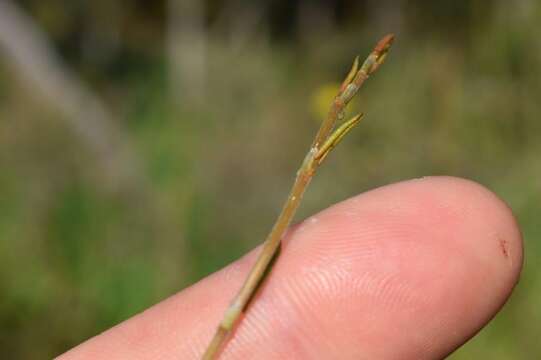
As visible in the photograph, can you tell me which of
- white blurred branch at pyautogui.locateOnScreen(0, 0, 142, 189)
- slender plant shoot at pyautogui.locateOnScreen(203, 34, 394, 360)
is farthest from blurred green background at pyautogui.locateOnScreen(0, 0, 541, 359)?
slender plant shoot at pyautogui.locateOnScreen(203, 34, 394, 360)

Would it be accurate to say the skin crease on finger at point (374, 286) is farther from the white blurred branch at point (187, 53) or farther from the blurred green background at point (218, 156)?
the white blurred branch at point (187, 53)

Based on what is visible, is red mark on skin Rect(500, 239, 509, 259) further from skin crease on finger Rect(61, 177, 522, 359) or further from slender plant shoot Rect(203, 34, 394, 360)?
slender plant shoot Rect(203, 34, 394, 360)

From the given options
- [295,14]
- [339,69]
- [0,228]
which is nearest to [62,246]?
[0,228]

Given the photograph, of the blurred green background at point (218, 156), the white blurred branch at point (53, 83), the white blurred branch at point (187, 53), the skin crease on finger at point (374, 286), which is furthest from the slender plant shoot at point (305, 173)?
the white blurred branch at point (187, 53)

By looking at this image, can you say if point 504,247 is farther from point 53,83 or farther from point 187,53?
point 187,53

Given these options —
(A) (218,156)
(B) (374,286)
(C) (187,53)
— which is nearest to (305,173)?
(B) (374,286)

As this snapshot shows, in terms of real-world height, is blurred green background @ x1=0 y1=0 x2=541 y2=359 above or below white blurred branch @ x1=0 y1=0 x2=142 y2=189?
below

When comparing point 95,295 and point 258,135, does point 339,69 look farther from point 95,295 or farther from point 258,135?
point 95,295
